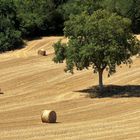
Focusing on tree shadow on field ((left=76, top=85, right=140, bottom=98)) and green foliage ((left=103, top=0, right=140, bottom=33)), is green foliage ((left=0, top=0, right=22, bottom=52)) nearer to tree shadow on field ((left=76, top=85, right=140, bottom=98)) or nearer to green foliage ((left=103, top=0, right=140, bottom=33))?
green foliage ((left=103, top=0, right=140, bottom=33))

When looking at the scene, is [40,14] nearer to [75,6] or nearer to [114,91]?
[75,6]

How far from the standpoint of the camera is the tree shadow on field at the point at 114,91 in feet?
140

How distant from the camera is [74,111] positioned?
1442 inches

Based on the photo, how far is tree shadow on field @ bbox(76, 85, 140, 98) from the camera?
4259 cm

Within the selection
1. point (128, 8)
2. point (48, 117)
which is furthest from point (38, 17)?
point (48, 117)

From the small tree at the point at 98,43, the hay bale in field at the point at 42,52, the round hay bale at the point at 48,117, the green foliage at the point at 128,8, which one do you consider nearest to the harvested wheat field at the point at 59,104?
the round hay bale at the point at 48,117

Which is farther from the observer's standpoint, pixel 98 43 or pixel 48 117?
pixel 98 43

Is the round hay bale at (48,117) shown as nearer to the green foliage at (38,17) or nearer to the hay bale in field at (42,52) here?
the hay bale in field at (42,52)

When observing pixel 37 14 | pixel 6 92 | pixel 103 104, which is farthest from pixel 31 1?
pixel 103 104

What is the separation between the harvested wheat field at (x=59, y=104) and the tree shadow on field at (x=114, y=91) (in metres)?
0.40

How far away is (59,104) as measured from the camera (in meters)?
39.5

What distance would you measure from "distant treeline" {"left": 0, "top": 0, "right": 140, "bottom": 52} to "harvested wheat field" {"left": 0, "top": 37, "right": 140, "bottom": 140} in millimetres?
8114

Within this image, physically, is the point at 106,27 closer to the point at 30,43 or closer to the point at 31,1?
the point at 30,43

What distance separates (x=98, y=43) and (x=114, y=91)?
14.4ft
